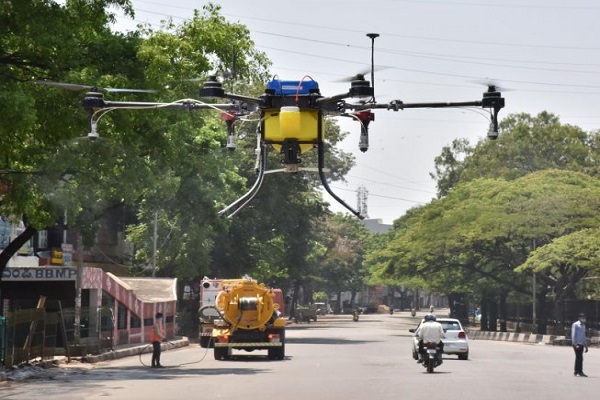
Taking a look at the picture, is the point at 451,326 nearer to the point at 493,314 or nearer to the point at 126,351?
the point at 126,351

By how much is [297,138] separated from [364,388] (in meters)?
10.4

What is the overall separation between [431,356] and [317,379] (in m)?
3.98

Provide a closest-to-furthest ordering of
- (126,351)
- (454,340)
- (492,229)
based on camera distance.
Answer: (454,340), (126,351), (492,229)

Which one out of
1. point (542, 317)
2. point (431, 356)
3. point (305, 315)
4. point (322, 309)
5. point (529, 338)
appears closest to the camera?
point (431, 356)

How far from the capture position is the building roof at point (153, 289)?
53275 mm

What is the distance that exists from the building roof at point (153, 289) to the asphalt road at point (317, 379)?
11.0 meters

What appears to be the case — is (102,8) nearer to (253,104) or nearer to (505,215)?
(253,104)

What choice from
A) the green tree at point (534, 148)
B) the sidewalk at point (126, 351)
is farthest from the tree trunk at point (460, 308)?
the sidewalk at point (126, 351)

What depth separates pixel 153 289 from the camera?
5516 centimetres

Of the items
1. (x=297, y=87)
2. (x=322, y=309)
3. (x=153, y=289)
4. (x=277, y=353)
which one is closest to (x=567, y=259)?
(x=153, y=289)

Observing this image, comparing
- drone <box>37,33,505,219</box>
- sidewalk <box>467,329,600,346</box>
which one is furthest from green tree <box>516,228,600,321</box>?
drone <box>37,33,505,219</box>

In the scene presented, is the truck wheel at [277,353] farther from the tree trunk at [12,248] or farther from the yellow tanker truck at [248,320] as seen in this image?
the tree trunk at [12,248]

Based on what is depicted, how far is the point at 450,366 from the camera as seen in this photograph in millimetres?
35562

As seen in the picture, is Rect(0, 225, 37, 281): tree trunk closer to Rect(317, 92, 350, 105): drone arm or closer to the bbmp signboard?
the bbmp signboard
